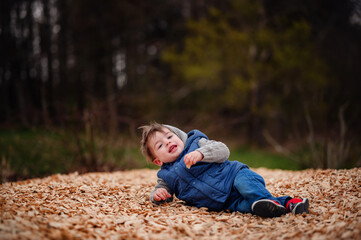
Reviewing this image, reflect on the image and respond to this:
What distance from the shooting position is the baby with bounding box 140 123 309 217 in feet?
7.61

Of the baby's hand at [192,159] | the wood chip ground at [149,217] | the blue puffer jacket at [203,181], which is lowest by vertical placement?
the wood chip ground at [149,217]

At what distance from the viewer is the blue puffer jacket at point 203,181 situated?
2.46 metres

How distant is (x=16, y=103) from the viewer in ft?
42.2

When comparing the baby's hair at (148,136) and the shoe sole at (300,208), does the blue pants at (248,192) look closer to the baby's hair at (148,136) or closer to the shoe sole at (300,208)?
the shoe sole at (300,208)

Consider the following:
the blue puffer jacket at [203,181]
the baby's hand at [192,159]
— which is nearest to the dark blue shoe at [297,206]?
the blue puffer jacket at [203,181]

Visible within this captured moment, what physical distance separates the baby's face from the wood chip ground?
445 millimetres

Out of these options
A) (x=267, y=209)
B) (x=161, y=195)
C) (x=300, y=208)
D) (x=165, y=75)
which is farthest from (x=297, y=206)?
(x=165, y=75)

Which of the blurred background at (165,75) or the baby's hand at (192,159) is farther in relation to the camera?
the blurred background at (165,75)

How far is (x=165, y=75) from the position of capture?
51.0ft

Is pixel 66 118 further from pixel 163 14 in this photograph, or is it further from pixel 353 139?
pixel 163 14

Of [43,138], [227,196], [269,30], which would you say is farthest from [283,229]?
[269,30]

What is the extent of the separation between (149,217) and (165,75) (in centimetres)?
1360

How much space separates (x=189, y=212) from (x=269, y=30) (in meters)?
8.88

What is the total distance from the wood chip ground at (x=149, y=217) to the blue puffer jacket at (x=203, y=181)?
10cm
